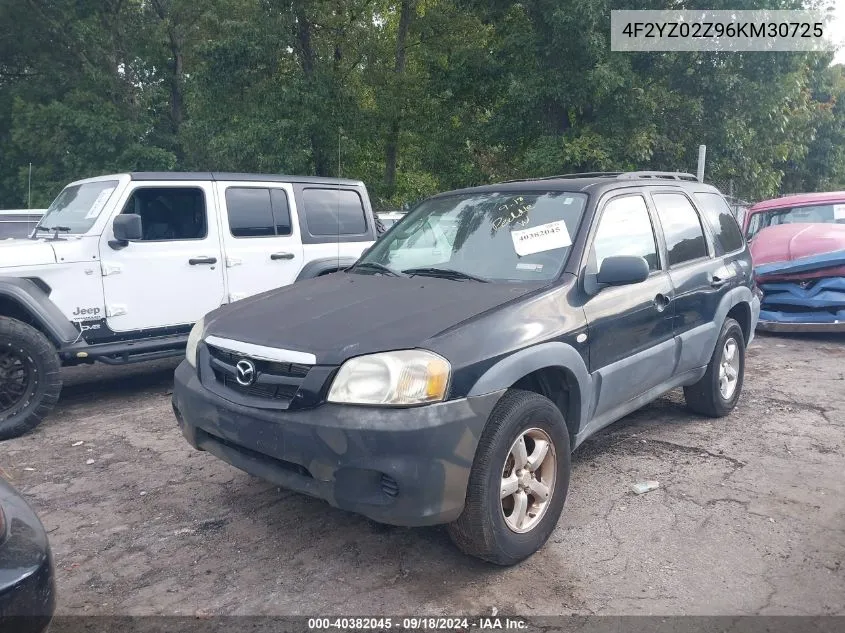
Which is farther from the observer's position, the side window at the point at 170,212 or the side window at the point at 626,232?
the side window at the point at 170,212

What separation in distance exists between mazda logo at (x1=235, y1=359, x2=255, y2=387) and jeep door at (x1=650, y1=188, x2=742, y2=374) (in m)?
2.70

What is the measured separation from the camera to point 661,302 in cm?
419

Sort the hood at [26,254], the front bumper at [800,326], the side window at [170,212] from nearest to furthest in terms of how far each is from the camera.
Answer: the hood at [26,254]
the side window at [170,212]
the front bumper at [800,326]

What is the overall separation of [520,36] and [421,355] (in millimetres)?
13275

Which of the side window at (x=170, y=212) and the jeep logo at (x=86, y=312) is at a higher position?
the side window at (x=170, y=212)

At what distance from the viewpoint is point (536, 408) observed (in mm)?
3102

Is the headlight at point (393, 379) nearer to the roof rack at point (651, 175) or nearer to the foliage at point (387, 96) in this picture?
the roof rack at point (651, 175)

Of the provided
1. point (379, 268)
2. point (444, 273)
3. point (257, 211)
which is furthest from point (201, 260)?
point (444, 273)

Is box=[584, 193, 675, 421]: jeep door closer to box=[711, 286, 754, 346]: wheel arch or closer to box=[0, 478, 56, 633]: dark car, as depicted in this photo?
box=[711, 286, 754, 346]: wheel arch

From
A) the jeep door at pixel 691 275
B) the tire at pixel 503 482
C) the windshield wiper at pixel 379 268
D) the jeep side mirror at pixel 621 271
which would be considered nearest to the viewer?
the tire at pixel 503 482

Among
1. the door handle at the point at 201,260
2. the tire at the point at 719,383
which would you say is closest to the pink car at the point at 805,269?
the tire at the point at 719,383

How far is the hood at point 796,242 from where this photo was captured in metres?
8.20

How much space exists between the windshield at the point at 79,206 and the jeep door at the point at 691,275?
4397 millimetres

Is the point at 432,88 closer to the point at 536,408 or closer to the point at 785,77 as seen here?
the point at 785,77
